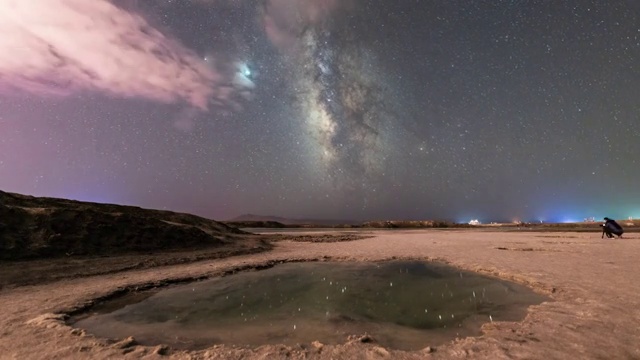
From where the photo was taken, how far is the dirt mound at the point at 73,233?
17.7 meters

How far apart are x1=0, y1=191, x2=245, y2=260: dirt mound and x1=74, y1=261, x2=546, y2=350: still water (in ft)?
33.9

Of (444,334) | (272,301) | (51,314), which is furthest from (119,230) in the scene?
(444,334)

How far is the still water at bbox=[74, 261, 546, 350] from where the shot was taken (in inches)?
296

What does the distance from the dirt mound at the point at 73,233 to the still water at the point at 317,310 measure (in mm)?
10320

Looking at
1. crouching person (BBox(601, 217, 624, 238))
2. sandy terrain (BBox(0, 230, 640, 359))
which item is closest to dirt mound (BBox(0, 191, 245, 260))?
sandy terrain (BBox(0, 230, 640, 359))

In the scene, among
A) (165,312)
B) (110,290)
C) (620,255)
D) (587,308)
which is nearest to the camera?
(587,308)

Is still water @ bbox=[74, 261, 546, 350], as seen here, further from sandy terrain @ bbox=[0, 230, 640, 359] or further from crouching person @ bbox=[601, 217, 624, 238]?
crouching person @ bbox=[601, 217, 624, 238]

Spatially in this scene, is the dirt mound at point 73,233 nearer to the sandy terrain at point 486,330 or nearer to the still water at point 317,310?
the sandy terrain at point 486,330

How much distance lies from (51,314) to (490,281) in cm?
1527

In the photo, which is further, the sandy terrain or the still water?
the still water

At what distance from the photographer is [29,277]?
45.2 ft

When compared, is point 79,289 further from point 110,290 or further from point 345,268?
point 345,268

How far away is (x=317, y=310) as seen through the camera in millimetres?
9664

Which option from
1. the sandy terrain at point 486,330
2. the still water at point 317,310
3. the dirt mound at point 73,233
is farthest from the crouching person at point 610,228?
the dirt mound at point 73,233
